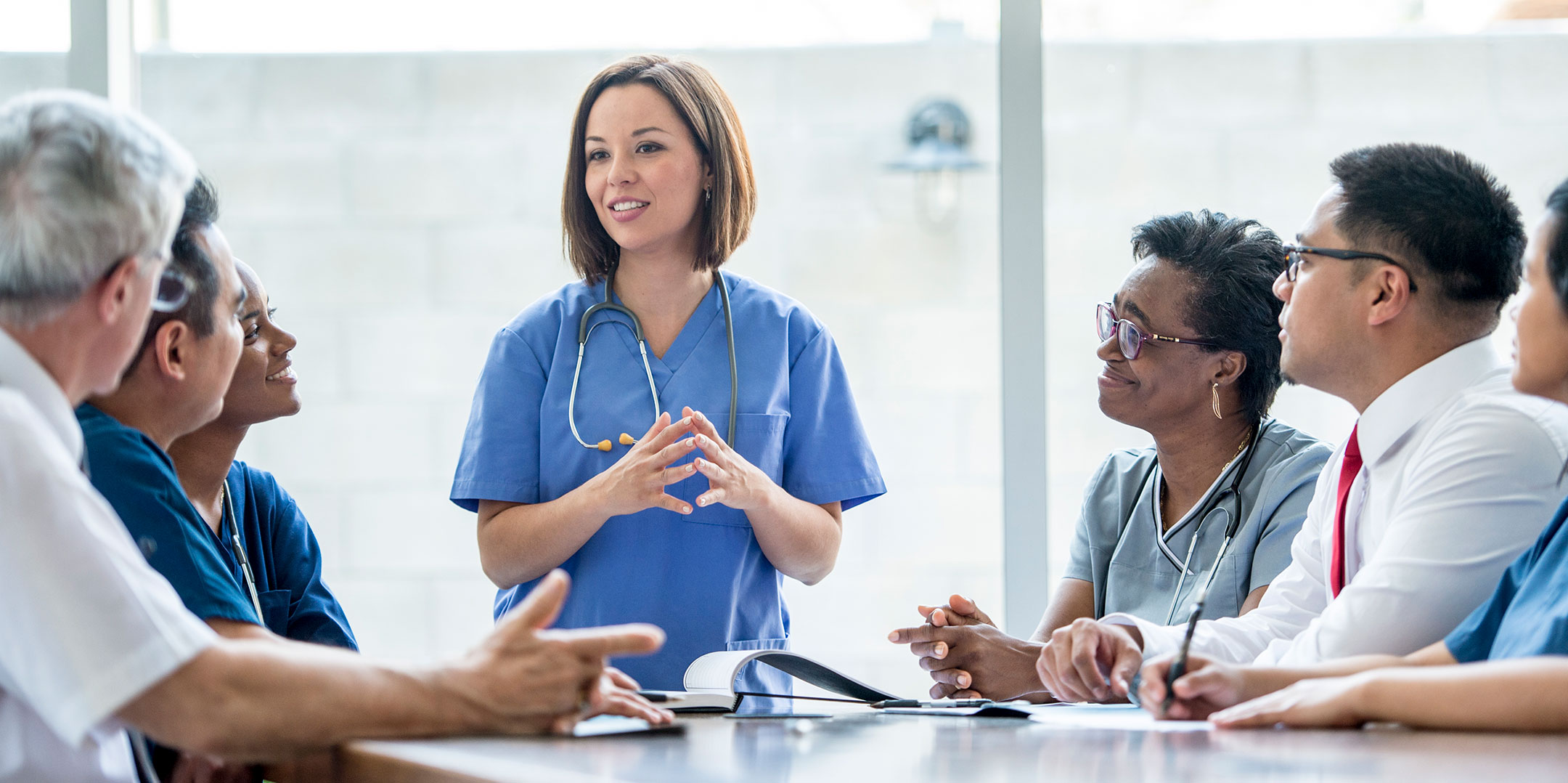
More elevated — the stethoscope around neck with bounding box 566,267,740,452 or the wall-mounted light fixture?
the wall-mounted light fixture

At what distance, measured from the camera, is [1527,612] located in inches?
48.6

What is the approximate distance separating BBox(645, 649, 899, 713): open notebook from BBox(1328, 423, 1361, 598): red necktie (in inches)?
24.6

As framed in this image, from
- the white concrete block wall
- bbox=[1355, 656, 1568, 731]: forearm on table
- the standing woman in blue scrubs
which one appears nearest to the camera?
bbox=[1355, 656, 1568, 731]: forearm on table

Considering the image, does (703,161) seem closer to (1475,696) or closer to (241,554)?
(241,554)

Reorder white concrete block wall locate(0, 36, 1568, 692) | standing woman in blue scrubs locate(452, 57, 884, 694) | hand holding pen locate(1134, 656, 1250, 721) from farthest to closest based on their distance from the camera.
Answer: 1. white concrete block wall locate(0, 36, 1568, 692)
2. standing woman in blue scrubs locate(452, 57, 884, 694)
3. hand holding pen locate(1134, 656, 1250, 721)

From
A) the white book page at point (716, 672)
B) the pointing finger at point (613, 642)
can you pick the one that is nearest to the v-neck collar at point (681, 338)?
the white book page at point (716, 672)

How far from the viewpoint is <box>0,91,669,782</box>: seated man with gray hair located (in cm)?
95

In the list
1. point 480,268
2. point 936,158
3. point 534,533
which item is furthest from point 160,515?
point 936,158

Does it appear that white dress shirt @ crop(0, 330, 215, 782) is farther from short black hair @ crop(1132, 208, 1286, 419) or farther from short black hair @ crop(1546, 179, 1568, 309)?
short black hair @ crop(1132, 208, 1286, 419)

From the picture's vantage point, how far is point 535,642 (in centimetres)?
109

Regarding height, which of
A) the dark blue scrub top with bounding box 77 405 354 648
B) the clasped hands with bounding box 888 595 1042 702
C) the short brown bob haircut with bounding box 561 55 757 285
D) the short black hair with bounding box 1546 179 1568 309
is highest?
the short brown bob haircut with bounding box 561 55 757 285

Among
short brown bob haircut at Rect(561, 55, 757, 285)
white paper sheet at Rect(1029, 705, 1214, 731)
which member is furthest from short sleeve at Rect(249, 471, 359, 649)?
white paper sheet at Rect(1029, 705, 1214, 731)

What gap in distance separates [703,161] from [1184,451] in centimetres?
99

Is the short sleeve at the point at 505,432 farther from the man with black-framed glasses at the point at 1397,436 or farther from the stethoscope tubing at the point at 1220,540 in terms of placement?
the stethoscope tubing at the point at 1220,540
